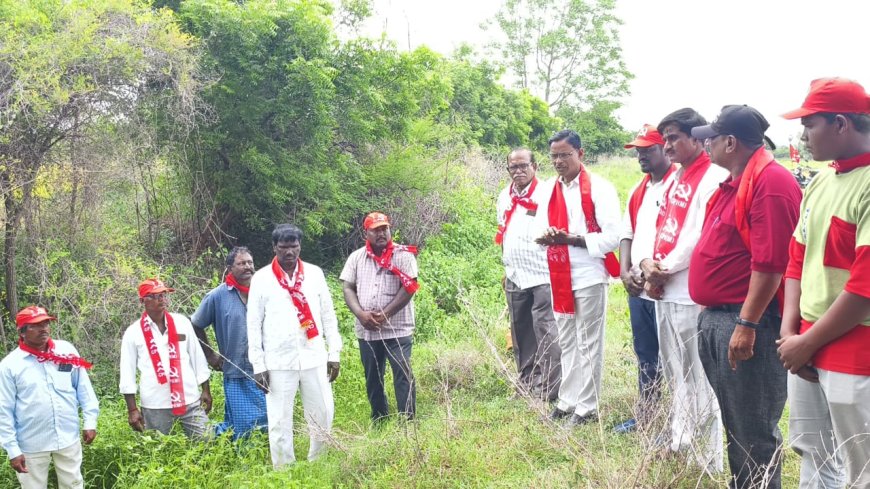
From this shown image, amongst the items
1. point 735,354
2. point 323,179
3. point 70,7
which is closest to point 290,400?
point 735,354

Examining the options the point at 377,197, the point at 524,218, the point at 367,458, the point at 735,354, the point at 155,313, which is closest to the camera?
the point at 735,354

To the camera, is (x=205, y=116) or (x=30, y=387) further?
(x=205, y=116)

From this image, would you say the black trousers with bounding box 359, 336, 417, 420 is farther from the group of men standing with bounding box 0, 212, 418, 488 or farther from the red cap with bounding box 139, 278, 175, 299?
the red cap with bounding box 139, 278, 175, 299

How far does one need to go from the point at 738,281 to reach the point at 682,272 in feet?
2.15

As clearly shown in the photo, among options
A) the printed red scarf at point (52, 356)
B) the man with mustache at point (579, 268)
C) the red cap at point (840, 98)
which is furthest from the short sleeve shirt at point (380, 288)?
the red cap at point (840, 98)

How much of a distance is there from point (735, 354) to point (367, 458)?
262 cm

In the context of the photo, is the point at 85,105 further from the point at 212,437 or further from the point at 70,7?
the point at 212,437

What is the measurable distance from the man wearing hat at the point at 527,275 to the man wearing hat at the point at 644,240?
82 centimetres

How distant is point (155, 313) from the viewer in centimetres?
564

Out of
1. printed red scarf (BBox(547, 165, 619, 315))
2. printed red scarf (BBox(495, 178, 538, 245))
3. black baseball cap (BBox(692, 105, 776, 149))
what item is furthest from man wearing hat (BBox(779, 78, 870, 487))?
printed red scarf (BBox(495, 178, 538, 245))

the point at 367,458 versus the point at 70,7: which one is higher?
the point at 70,7

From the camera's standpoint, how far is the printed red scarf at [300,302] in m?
5.30

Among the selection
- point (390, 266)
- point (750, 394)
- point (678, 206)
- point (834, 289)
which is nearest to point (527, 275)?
point (390, 266)

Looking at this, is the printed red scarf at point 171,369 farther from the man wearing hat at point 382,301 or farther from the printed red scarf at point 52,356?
the man wearing hat at point 382,301
